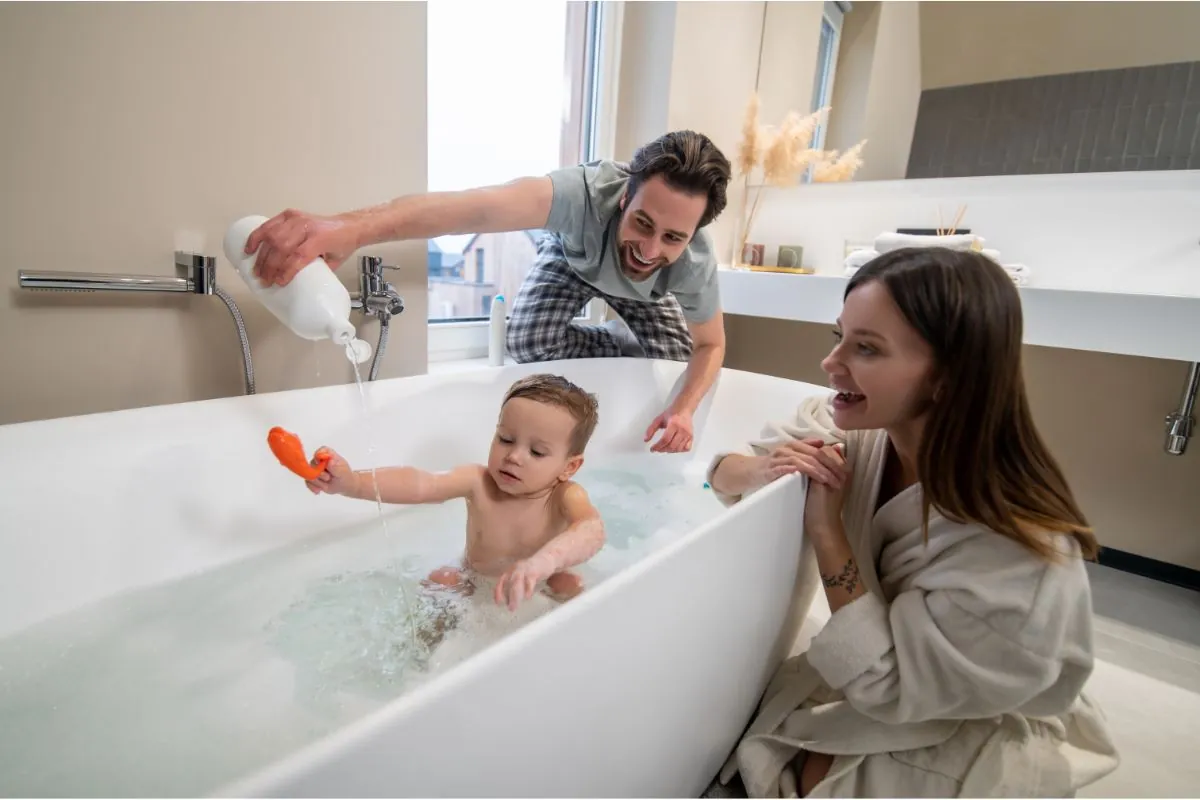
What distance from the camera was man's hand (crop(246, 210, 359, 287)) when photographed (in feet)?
3.07

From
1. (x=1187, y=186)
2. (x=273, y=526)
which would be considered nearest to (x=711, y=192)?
(x=273, y=526)

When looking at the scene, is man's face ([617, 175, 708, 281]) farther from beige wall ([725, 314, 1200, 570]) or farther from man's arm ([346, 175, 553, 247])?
beige wall ([725, 314, 1200, 570])

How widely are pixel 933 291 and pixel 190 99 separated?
1291 millimetres

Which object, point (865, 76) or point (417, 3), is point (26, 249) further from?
point (865, 76)

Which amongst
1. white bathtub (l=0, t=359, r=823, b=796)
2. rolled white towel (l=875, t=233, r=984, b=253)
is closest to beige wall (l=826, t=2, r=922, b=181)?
rolled white towel (l=875, t=233, r=984, b=253)

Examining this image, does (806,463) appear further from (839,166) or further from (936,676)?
(839,166)

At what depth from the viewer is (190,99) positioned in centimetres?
113

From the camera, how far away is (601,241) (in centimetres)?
153

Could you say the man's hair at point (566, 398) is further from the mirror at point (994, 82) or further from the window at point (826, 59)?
the window at point (826, 59)

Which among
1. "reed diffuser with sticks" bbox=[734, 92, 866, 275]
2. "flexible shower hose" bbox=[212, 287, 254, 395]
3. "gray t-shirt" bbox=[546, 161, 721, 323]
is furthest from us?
"reed diffuser with sticks" bbox=[734, 92, 866, 275]

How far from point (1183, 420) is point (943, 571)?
1319 millimetres

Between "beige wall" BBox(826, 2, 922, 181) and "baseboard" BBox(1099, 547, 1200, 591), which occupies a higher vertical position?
"beige wall" BBox(826, 2, 922, 181)

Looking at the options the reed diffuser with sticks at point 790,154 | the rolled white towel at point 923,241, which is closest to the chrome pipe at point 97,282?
the rolled white towel at point 923,241

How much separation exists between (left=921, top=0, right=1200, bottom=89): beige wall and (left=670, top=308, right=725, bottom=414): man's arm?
119 centimetres
